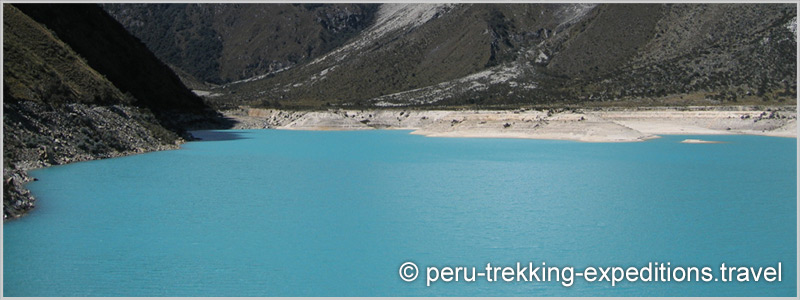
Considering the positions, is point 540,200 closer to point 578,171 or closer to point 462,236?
point 462,236

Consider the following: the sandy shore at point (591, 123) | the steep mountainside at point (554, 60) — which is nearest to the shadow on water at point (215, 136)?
the sandy shore at point (591, 123)

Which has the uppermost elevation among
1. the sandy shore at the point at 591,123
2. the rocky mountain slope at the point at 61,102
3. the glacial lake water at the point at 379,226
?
the rocky mountain slope at the point at 61,102

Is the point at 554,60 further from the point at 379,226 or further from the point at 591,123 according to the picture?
the point at 379,226

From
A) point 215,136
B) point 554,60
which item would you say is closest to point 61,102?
point 215,136

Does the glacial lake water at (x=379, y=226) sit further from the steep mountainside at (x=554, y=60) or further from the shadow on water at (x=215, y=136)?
the steep mountainside at (x=554, y=60)

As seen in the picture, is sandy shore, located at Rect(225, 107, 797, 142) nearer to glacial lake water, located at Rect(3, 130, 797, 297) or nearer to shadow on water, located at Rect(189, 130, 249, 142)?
shadow on water, located at Rect(189, 130, 249, 142)

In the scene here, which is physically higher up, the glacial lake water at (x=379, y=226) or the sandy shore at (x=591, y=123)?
the glacial lake water at (x=379, y=226)

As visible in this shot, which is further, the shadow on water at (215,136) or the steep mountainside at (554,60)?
the steep mountainside at (554,60)
